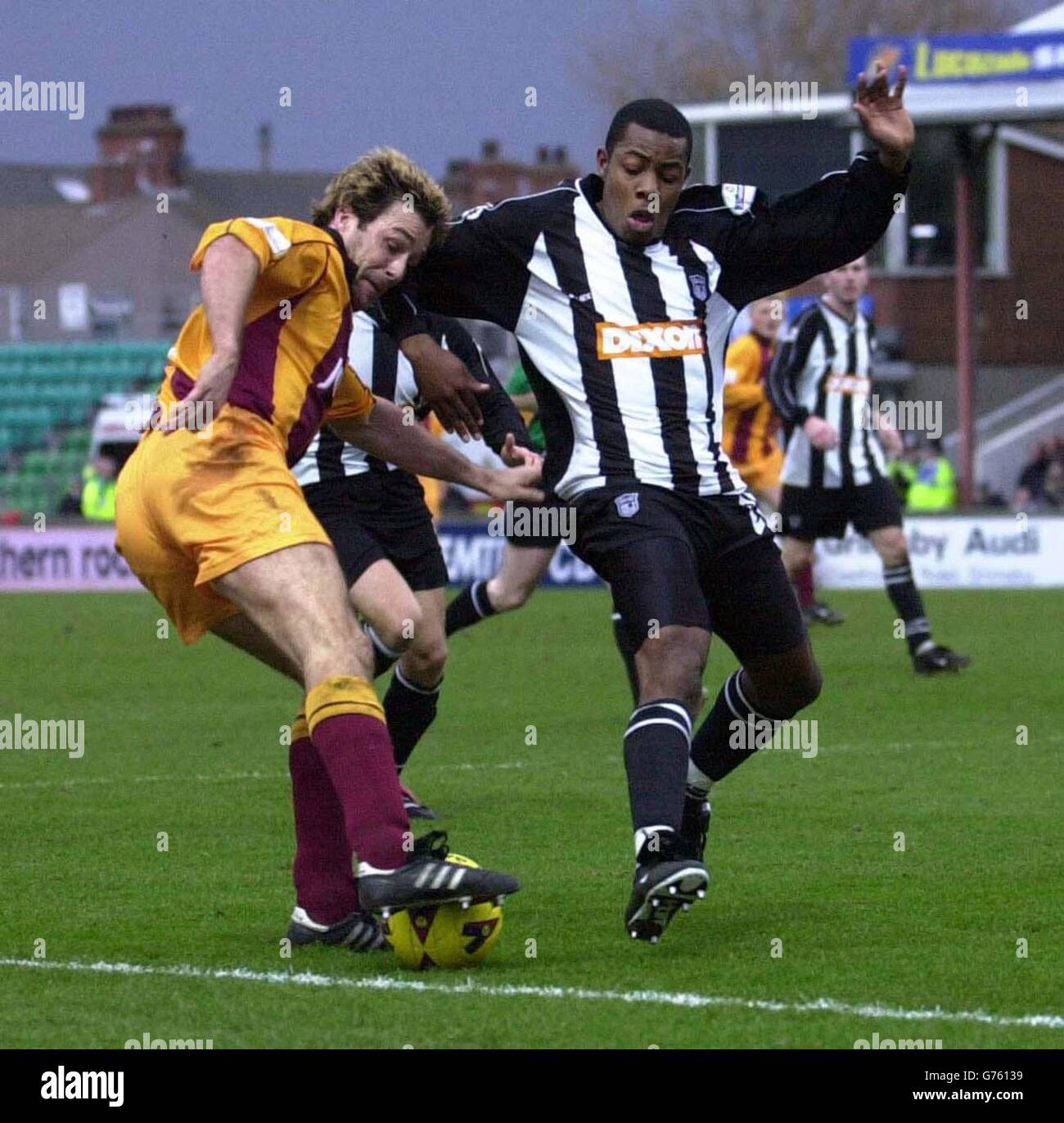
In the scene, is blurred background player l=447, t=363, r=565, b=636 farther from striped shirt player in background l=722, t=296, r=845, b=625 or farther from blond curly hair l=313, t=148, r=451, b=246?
blond curly hair l=313, t=148, r=451, b=246

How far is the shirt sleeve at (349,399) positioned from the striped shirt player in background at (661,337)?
1.13 ft

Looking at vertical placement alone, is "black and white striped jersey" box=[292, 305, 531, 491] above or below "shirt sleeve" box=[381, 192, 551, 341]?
below

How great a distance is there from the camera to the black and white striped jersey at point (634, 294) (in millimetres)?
6305

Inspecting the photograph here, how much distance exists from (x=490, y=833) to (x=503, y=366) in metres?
34.6

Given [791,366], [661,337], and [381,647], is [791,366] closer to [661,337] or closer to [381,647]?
[381,647]

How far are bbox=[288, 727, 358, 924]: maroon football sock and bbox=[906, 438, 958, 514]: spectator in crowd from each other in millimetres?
22861

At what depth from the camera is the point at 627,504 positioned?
6.18 meters

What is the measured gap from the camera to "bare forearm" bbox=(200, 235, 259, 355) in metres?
5.44

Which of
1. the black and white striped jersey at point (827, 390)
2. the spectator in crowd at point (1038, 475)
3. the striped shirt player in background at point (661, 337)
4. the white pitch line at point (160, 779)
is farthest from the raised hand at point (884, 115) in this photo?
the spectator in crowd at point (1038, 475)

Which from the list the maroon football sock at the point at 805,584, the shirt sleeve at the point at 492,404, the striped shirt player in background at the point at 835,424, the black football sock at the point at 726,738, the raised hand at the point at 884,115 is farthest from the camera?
the maroon football sock at the point at 805,584

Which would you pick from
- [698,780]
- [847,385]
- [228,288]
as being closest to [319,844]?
[698,780]

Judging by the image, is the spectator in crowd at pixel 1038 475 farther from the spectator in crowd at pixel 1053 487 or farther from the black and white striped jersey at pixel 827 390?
the black and white striped jersey at pixel 827 390

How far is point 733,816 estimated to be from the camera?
330 inches

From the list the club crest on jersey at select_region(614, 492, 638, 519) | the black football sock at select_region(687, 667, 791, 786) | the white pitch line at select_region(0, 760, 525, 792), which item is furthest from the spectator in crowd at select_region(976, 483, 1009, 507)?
the club crest on jersey at select_region(614, 492, 638, 519)
